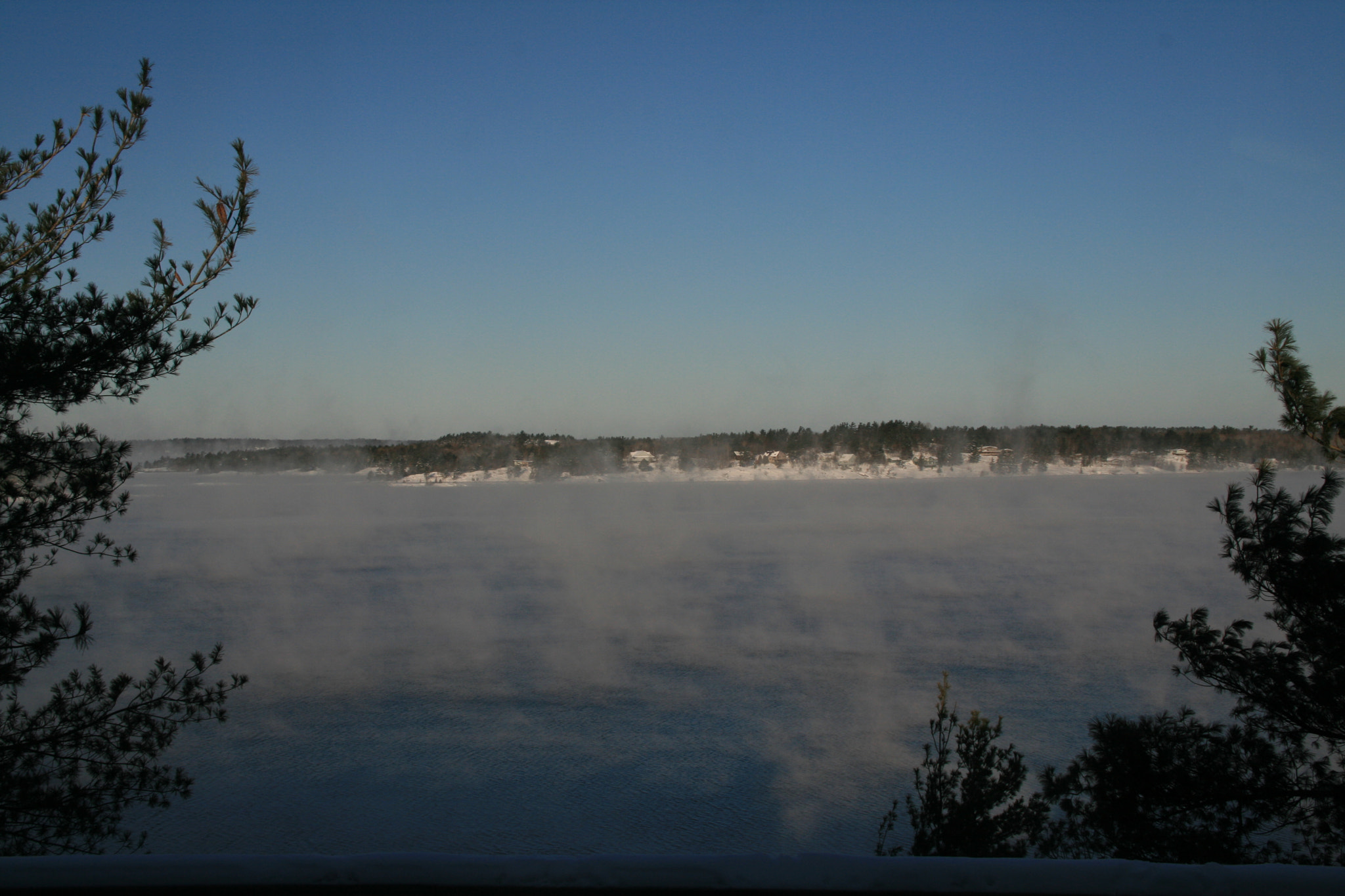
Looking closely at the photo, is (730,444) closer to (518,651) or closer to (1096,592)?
(1096,592)

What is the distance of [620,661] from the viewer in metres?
6.88

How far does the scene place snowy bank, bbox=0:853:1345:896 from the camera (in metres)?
1.19

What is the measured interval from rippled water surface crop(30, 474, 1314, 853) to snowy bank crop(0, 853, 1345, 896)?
270 centimetres

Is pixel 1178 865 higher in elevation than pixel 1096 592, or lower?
higher

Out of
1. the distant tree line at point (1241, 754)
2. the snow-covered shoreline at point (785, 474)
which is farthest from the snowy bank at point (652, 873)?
the snow-covered shoreline at point (785, 474)

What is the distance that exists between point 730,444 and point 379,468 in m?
13.9

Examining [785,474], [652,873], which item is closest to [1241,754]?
[652,873]

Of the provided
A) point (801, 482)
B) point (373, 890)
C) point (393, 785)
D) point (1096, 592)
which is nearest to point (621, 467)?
point (801, 482)

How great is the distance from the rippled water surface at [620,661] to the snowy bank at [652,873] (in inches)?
106

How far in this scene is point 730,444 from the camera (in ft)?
113

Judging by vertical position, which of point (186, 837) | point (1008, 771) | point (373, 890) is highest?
point (373, 890)

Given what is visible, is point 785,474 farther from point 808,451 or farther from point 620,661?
point 620,661

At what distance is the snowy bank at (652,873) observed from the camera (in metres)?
1.19

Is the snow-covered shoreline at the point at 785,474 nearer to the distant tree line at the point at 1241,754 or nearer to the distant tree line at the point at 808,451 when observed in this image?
the distant tree line at the point at 808,451
